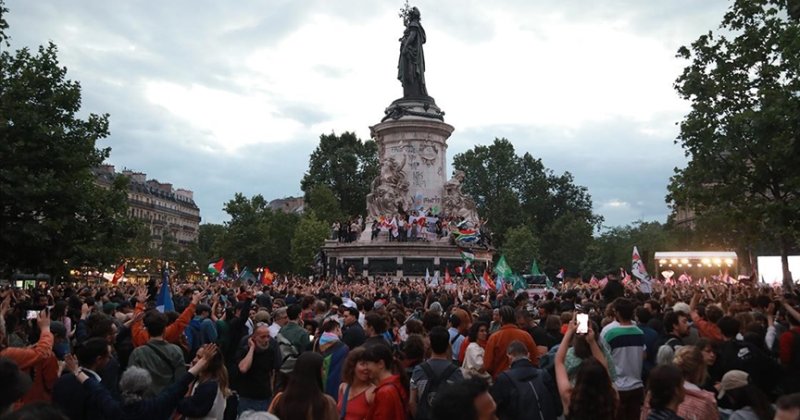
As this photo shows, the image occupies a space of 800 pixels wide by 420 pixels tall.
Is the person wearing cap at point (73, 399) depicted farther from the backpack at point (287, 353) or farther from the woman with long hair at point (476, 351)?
the woman with long hair at point (476, 351)

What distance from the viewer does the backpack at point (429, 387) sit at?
22.2 ft

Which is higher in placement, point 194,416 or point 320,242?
point 320,242

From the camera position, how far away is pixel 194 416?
21.2ft

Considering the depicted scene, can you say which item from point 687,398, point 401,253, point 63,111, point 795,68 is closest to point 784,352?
point 687,398

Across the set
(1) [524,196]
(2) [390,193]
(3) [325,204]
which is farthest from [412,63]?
(1) [524,196]

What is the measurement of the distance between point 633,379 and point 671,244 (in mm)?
86332

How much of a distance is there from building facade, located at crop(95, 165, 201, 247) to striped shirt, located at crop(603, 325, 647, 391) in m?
97.7

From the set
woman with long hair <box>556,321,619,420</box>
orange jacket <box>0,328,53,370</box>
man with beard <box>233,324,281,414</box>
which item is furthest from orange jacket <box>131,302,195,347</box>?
woman with long hair <box>556,321,619,420</box>

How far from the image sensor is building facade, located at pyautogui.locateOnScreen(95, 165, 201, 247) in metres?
107

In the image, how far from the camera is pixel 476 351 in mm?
8641

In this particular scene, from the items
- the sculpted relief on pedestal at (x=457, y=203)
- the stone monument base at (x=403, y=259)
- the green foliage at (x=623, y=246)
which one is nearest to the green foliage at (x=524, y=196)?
the green foliage at (x=623, y=246)

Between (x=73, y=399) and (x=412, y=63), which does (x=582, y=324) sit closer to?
(x=73, y=399)

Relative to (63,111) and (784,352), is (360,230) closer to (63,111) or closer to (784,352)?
(63,111)

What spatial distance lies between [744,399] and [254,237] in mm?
79700
